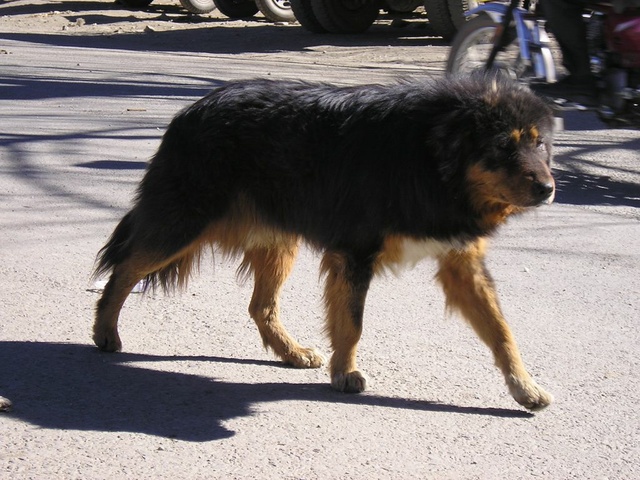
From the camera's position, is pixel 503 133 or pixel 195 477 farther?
pixel 503 133

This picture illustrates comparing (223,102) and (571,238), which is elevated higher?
(223,102)

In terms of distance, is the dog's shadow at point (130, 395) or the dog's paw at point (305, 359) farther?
the dog's paw at point (305, 359)

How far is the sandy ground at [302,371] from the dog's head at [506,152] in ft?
2.87

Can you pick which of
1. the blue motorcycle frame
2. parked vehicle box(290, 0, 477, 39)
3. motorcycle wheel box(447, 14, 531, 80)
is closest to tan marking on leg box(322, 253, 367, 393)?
the blue motorcycle frame

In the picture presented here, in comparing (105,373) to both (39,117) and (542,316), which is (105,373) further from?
(39,117)

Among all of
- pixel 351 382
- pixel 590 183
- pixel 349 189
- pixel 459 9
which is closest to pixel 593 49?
pixel 590 183

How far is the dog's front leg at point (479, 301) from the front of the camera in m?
4.09

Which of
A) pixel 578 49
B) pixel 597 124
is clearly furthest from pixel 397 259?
pixel 597 124

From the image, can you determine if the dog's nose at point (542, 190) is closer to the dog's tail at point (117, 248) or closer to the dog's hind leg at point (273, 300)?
the dog's hind leg at point (273, 300)

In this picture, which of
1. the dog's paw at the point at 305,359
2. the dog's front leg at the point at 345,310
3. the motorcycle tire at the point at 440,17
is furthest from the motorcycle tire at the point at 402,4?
the dog's front leg at the point at 345,310

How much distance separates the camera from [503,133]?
3.93 metres

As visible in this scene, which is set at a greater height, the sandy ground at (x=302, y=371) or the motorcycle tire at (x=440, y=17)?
the motorcycle tire at (x=440, y=17)

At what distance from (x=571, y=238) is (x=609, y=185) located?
158 cm

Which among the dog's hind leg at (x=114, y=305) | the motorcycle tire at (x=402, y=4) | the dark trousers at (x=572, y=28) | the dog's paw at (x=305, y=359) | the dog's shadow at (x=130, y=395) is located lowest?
the dog's paw at (x=305, y=359)
